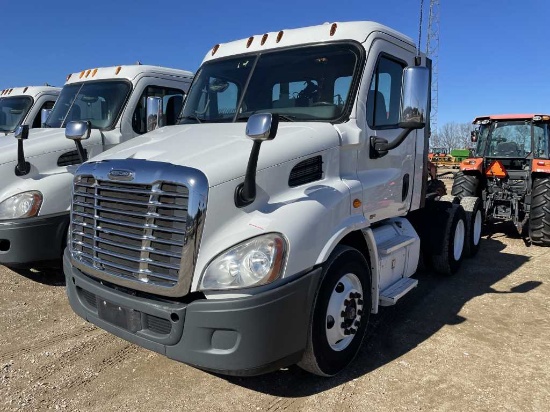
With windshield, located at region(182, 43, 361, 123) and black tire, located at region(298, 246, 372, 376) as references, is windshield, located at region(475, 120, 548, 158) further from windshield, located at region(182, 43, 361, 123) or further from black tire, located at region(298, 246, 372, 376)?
black tire, located at region(298, 246, 372, 376)

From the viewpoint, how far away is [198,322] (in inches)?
109

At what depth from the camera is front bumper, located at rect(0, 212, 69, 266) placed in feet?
16.0

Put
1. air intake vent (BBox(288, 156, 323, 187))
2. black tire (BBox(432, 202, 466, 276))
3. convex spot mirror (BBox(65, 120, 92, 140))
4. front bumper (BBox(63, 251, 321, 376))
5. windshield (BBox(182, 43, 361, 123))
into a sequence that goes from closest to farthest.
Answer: front bumper (BBox(63, 251, 321, 376)), air intake vent (BBox(288, 156, 323, 187)), windshield (BBox(182, 43, 361, 123)), convex spot mirror (BBox(65, 120, 92, 140)), black tire (BBox(432, 202, 466, 276))

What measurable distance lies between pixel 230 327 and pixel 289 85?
221 centimetres

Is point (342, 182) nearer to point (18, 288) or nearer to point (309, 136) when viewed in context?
point (309, 136)

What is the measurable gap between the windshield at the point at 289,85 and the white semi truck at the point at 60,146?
1238mm

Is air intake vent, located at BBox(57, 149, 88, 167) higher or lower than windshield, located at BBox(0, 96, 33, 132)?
lower

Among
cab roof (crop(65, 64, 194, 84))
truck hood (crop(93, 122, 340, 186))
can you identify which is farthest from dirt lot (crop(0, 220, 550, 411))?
cab roof (crop(65, 64, 194, 84))

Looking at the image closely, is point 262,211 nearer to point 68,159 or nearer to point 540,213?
point 68,159

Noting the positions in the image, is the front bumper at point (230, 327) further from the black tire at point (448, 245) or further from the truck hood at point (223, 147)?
the black tire at point (448, 245)

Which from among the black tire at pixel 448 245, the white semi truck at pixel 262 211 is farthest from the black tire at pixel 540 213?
the white semi truck at pixel 262 211

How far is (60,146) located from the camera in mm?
5625

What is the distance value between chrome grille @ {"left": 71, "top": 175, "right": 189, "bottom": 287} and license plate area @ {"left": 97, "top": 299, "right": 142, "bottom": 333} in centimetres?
22

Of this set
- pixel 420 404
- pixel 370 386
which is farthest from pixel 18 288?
pixel 420 404
